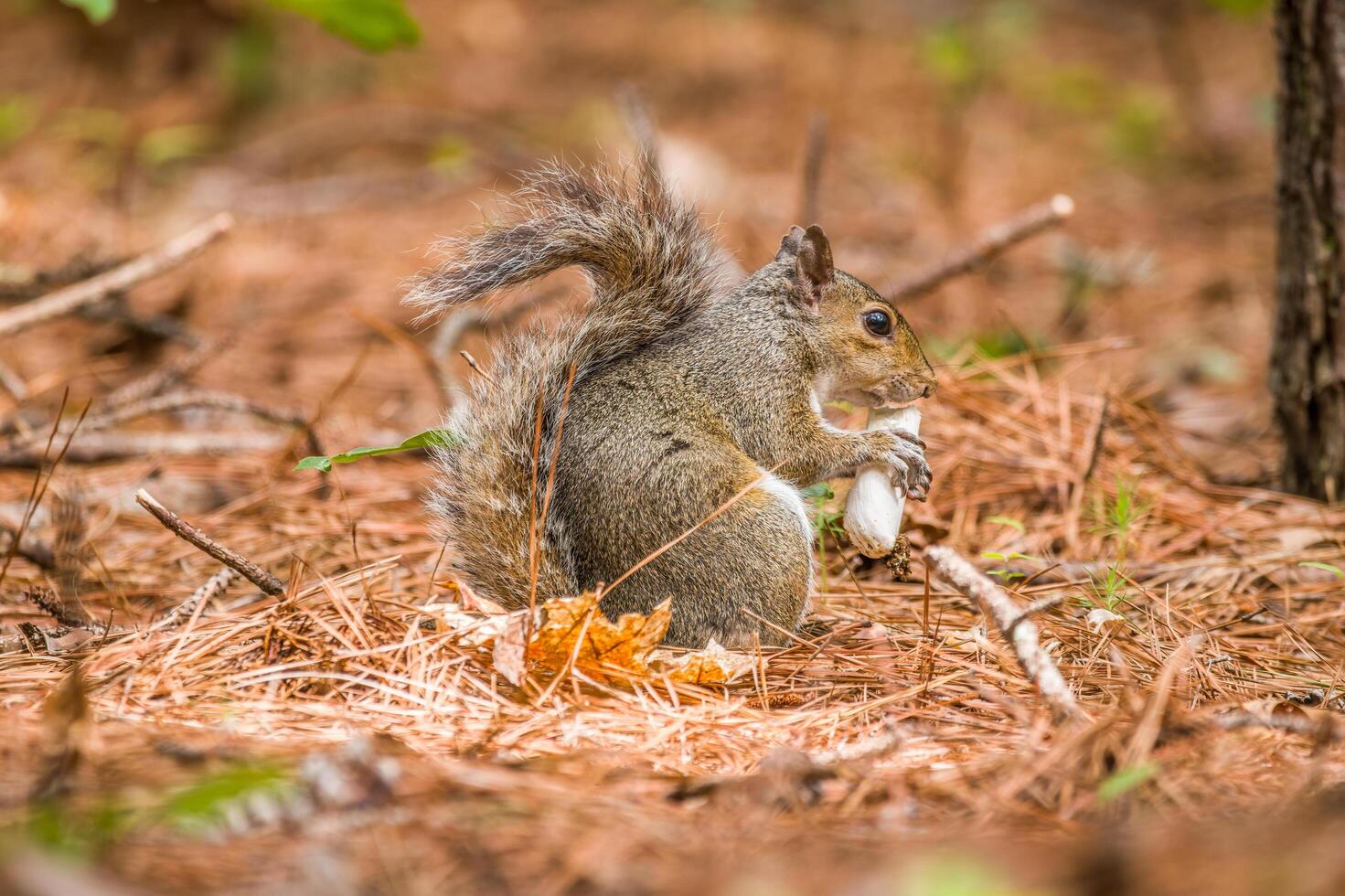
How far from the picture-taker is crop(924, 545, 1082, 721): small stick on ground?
5.20 ft

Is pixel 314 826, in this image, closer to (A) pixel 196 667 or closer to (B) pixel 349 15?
(A) pixel 196 667

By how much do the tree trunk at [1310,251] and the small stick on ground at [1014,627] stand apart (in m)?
1.50

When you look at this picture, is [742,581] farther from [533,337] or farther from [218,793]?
[218,793]

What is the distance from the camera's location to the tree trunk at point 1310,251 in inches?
101

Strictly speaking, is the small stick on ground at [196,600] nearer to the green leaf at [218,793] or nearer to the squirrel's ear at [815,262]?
the green leaf at [218,793]

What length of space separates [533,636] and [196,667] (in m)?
0.54

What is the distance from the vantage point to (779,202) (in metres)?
5.46

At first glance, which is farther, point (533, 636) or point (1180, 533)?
point (1180, 533)

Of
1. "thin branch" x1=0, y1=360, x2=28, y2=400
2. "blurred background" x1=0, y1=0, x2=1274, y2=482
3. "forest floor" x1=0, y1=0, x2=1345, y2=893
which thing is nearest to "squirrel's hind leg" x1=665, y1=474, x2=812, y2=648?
"forest floor" x1=0, y1=0, x2=1345, y2=893

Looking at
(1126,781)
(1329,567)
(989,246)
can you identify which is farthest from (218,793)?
(989,246)

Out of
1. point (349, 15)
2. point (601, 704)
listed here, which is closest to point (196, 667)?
point (601, 704)

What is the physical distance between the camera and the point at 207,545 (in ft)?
6.43

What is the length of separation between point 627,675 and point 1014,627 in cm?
66

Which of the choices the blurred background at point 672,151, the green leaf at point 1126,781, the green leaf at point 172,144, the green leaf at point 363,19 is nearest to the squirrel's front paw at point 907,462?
the blurred background at point 672,151
